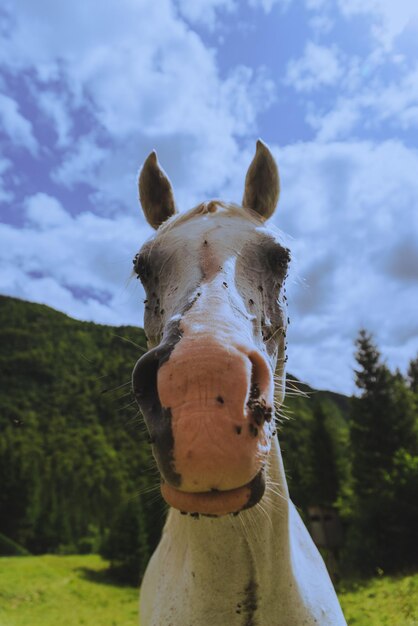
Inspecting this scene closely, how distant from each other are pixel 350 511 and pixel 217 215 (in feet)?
69.9

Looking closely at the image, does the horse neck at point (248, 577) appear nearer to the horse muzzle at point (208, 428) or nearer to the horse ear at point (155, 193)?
the horse muzzle at point (208, 428)

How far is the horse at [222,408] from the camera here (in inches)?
46.3

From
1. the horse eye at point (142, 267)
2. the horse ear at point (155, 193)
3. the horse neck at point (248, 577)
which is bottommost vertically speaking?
the horse neck at point (248, 577)

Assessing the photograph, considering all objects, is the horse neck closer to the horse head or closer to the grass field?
the horse head

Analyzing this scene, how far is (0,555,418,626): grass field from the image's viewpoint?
239 inches

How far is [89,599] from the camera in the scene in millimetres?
18297

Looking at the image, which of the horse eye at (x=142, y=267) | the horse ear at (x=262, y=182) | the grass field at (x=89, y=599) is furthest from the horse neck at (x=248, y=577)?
the grass field at (x=89, y=599)

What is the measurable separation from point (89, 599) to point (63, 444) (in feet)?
184

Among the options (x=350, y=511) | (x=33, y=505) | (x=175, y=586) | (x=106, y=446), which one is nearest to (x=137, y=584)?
(x=350, y=511)

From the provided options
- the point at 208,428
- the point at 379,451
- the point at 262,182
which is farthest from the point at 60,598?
the point at 208,428

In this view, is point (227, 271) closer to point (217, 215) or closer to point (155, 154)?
point (217, 215)

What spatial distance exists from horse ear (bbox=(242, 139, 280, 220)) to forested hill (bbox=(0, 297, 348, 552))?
21315 millimetres

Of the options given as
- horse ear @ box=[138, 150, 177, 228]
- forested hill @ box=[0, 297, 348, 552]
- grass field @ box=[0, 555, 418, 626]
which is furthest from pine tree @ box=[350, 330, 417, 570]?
horse ear @ box=[138, 150, 177, 228]

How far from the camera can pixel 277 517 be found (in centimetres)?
197
